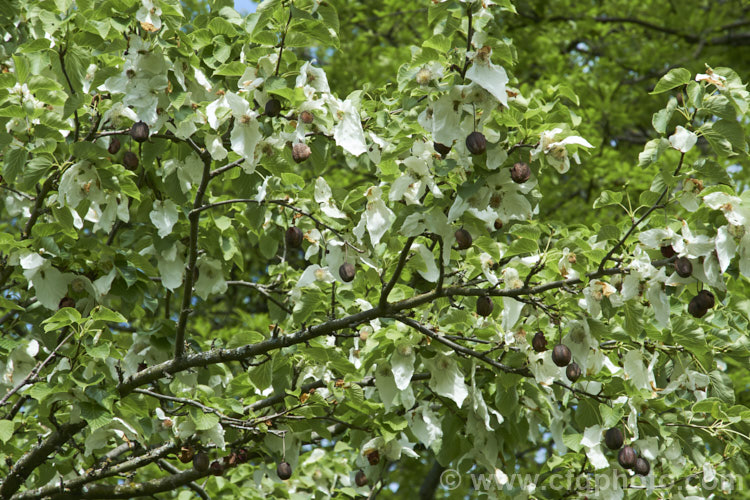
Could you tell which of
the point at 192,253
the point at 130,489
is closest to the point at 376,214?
the point at 192,253

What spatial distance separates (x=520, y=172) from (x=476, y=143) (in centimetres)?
17

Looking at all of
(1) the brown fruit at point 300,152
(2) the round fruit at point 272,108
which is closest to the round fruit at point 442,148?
(1) the brown fruit at point 300,152

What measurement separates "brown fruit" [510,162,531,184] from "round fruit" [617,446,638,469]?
117 centimetres

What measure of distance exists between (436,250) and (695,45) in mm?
6334

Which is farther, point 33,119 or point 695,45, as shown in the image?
point 695,45

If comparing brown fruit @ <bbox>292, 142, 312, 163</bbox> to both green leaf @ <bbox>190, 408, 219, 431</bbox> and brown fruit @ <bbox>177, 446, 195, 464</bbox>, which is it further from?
brown fruit @ <bbox>177, 446, 195, 464</bbox>

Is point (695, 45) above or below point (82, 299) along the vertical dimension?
below

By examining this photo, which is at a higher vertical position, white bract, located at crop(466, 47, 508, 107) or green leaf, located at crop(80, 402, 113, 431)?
white bract, located at crop(466, 47, 508, 107)

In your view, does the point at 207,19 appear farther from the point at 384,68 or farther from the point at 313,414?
the point at 384,68

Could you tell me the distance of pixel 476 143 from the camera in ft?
7.82

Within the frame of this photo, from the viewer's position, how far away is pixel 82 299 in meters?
3.56

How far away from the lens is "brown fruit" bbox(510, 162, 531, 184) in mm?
2438

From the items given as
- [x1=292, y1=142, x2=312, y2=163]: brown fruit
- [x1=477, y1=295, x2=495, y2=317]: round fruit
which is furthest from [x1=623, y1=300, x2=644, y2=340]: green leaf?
[x1=292, y1=142, x2=312, y2=163]: brown fruit

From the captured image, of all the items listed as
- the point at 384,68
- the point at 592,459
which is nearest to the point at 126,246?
the point at 592,459
